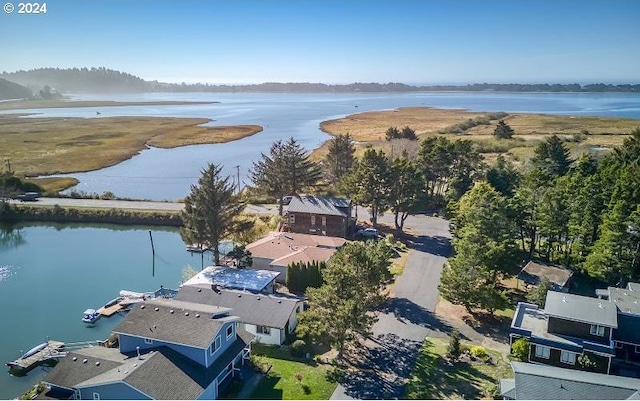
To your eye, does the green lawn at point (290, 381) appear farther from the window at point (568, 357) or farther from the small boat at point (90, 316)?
the small boat at point (90, 316)

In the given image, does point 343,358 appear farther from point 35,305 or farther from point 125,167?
point 125,167

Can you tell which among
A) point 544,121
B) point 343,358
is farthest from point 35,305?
point 544,121

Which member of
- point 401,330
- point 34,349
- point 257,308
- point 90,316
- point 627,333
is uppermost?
point 257,308

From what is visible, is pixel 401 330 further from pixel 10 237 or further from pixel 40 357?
pixel 10 237

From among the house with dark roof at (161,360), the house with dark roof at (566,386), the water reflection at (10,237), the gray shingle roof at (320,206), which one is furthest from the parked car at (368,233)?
the water reflection at (10,237)

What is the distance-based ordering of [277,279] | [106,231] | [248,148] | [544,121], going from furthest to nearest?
[544,121] < [248,148] < [106,231] < [277,279]

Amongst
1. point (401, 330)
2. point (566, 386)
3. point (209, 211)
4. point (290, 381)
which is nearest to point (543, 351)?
point (566, 386)

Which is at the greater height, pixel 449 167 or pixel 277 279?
pixel 449 167
